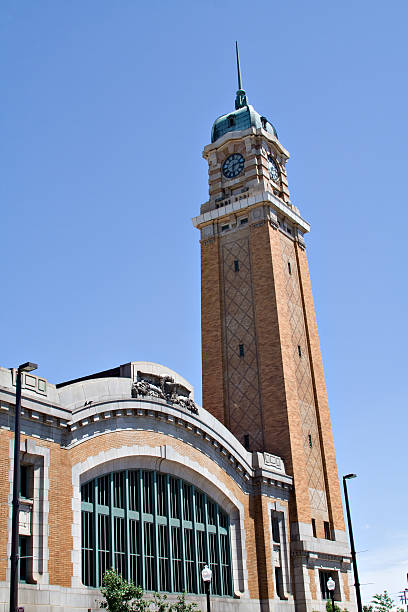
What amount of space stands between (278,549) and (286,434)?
273 inches

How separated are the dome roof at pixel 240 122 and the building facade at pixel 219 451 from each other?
0.50ft

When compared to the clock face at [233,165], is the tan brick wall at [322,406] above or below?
below

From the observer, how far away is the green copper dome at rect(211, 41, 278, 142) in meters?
55.3

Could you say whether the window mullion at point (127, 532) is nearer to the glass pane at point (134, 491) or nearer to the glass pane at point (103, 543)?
the glass pane at point (134, 491)

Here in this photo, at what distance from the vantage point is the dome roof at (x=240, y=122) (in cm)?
5531

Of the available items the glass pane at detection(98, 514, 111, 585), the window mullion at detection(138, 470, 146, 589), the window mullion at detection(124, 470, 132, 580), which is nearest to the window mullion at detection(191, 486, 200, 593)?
the window mullion at detection(138, 470, 146, 589)

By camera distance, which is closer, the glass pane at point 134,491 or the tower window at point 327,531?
the glass pane at point 134,491

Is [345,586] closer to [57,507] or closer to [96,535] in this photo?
[96,535]

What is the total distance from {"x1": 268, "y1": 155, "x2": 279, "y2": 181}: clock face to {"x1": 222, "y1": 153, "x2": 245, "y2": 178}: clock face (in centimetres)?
235

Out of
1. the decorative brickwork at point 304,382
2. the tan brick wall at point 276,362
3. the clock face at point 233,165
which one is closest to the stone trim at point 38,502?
the tan brick wall at point 276,362

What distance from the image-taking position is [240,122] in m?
55.8

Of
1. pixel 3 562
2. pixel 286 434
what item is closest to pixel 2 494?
pixel 3 562

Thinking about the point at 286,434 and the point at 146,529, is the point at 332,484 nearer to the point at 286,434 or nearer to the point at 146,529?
the point at 286,434

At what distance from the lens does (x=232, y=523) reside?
38312mm
